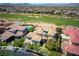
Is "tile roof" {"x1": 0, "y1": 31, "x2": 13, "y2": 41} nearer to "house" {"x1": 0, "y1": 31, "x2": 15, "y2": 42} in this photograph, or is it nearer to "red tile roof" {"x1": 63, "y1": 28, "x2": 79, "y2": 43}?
"house" {"x1": 0, "y1": 31, "x2": 15, "y2": 42}

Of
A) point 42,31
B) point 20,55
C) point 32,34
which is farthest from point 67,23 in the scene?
point 20,55

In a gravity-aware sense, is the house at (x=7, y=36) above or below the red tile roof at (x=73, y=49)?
above

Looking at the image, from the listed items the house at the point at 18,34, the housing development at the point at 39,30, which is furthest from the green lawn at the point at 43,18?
the house at the point at 18,34


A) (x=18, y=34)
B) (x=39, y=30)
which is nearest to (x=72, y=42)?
(x=39, y=30)

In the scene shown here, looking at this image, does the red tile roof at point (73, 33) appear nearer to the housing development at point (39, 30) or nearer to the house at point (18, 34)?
the housing development at point (39, 30)

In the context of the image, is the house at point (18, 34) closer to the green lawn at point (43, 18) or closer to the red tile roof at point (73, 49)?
the green lawn at point (43, 18)

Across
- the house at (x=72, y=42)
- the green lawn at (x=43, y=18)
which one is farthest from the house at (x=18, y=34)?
the house at (x=72, y=42)

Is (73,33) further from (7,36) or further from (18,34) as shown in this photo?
(7,36)

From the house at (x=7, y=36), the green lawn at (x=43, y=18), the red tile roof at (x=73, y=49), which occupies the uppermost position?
the green lawn at (x=43, y=18)

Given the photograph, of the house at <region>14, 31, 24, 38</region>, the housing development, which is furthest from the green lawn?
the house at <region>14, 31, 24, 38</region>
